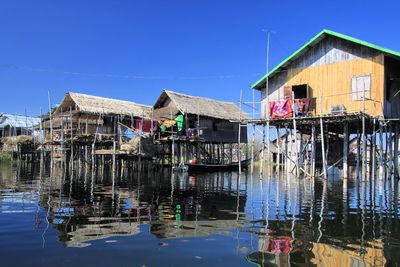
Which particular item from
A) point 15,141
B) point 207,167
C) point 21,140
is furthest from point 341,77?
point 15,141

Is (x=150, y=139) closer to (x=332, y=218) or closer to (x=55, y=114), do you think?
(x=55, y=114)

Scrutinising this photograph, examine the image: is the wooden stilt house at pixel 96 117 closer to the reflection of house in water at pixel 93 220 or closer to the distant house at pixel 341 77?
the distant house at pixel 341 77

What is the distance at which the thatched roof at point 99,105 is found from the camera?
3016 centimetres

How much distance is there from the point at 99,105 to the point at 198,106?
313 inches

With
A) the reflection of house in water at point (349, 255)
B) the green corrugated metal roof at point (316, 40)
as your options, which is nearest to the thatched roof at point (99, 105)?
the green corrugated metal roof at point (316, 40)

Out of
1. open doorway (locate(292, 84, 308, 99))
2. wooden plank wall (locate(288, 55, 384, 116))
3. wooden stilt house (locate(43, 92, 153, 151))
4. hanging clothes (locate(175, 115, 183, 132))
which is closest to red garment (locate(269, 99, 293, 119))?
wooden plank wall (locate(288, 55, 384, 116))

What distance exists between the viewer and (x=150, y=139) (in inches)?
1132

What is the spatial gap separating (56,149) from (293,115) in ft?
79.5

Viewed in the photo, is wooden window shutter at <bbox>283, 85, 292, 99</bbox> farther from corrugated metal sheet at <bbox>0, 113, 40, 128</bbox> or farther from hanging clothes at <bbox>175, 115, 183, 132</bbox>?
corrugated metal sheet at <bbox>0, 113, 40, 128</bbox>

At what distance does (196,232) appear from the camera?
23.0 ft

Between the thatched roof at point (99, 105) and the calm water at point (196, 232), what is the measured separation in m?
19.2

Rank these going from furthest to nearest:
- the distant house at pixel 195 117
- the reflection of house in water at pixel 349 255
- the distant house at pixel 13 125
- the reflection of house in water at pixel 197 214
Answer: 1. the distant house at pixel 13 125
2. the distant house at pixel 195 117
3. the reflection of house in water at pixel 197 214
4. the reflection of house in water at pixel 349 255

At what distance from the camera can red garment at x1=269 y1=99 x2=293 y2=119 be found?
2038 centimetres

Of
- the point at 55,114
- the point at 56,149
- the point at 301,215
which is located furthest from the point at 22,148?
the point at 301,215
